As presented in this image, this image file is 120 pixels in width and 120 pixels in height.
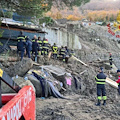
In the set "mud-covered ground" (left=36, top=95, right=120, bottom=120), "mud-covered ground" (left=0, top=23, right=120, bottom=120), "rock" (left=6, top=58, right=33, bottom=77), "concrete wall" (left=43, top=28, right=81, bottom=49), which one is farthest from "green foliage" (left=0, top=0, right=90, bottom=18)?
"concrete wall" (left=43, top=28, right=81, bottom=49)

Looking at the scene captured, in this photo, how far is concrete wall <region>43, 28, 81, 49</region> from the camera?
21.6 m

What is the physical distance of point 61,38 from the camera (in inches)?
941

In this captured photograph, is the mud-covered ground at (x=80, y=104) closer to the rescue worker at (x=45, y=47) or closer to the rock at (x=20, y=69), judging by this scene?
the rock at (x=20, y=69)

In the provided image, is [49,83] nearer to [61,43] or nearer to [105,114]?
[105,114]

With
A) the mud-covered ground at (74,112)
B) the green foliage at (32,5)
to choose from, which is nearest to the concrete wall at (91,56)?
the green foliage at (32,5)

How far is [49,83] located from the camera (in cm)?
833

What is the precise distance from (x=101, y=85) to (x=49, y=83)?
2.52 meters

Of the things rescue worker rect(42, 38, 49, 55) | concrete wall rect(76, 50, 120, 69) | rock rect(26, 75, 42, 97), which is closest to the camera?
rock rect(26, 75, 42, 97)

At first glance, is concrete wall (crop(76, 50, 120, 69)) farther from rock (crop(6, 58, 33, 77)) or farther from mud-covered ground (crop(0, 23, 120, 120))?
rock (crop(6, 58, 33, 77))

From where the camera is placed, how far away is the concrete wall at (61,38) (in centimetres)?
2159

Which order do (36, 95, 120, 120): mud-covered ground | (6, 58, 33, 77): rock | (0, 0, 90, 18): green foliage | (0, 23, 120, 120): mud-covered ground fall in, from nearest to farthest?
(36, 95, 120, 120): mud-covered ground, (0, 23, 120, 120): mud-covered ground, (0, 0, 90, 18): green foliage, (6, 58, 33, 77): rock

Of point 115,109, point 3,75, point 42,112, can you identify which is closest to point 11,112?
point 3,75

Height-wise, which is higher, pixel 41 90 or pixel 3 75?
pixel 3 75

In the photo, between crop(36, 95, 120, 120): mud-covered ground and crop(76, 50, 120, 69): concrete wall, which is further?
crop(76, 50, 120, 69): concrete wall
